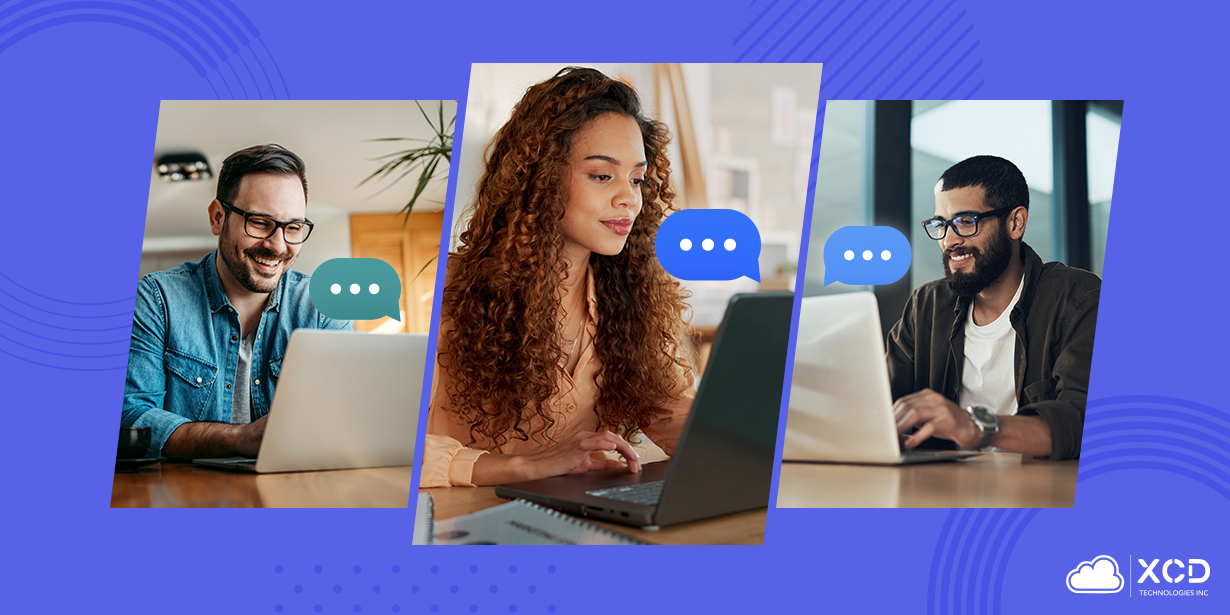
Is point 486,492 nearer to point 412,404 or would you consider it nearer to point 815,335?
point 412,404

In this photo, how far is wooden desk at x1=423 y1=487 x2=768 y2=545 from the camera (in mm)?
1393

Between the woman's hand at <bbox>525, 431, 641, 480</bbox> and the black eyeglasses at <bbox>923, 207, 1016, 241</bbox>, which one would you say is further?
the black eyeglasses at <bbox>923, 207, 1016, 241</bbox>

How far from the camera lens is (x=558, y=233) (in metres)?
2.16

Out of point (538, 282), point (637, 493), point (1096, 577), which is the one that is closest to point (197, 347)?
point (538, 282)

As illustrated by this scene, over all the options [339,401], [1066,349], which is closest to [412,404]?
[339,401]

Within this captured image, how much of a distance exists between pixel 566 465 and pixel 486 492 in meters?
0.21

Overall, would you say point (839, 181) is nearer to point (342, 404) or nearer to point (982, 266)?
point (982, 266)

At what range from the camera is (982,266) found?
2.14m

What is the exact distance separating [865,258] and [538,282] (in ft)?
2.81

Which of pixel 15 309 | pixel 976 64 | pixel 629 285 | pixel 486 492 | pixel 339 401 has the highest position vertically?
pixel 976 64

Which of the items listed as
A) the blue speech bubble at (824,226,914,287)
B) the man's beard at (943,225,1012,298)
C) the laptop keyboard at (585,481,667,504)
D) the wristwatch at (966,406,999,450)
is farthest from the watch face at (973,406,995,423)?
the laptop keyboard at (585,481,667,504)

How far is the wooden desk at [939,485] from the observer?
2070mm

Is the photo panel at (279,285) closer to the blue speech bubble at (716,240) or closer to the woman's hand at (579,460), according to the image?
the woman's hand at (579,460)

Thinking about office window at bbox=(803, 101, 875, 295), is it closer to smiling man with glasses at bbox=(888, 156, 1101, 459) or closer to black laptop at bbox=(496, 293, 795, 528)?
smiling man with glasses at bbox=(888, 156, 1101, 459)
